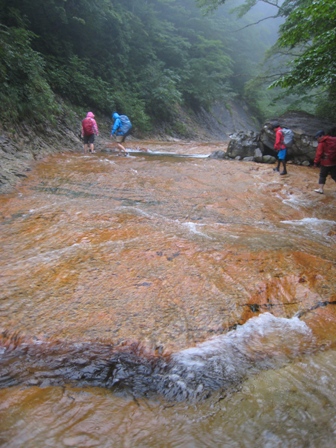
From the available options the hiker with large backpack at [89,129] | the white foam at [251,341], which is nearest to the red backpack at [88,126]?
the hiker with large backpack at [89,129]

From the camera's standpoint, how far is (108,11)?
1605cm

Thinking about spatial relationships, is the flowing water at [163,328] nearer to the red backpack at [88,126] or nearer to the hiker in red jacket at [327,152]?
the hiker in red jacket at [327,152]

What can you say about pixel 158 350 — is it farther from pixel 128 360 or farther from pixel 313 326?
pixel 313 326

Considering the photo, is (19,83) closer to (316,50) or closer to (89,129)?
(89,129)

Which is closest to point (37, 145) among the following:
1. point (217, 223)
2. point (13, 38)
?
point (13, 38)

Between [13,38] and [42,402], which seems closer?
[42,402]

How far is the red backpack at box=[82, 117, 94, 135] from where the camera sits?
407 inches

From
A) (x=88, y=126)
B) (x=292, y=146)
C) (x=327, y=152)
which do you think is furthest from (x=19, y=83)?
(x=292, y=146)

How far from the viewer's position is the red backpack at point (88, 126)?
10.3m

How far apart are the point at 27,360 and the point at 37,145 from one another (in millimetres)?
8566

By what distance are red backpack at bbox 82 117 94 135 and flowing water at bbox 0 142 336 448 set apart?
598 cm

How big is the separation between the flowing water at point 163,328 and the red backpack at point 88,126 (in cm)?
598

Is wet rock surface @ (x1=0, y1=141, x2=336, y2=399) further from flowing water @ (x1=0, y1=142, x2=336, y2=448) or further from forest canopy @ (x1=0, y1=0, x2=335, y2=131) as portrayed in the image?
forest canopy @ (x1=0, y1=0, x2=335, y2=131)

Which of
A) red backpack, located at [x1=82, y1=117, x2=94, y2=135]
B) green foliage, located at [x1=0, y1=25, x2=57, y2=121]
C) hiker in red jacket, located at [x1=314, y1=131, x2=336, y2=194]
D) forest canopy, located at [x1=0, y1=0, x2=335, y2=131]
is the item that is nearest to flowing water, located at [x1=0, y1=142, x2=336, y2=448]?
hiker in red jacket, located at [x1=314, y1=131, x2=336, y2=194]
